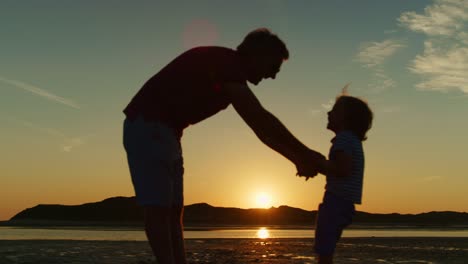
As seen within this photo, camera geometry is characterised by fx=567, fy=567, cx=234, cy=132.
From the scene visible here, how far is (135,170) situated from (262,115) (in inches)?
44.1

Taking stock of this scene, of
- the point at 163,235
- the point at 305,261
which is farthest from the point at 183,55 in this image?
the point at 305,261

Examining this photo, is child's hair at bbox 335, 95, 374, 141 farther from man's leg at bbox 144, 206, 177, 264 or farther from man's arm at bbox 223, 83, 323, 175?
man's leg at bbox 144, 206, 177, 264

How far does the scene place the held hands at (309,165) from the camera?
460 cm

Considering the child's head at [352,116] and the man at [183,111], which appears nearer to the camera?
the man at [183,111]

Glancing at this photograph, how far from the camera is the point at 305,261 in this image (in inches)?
508

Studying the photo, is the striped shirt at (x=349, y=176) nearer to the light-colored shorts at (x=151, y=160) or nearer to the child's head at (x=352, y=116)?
the child's head at (x=352, y=116)

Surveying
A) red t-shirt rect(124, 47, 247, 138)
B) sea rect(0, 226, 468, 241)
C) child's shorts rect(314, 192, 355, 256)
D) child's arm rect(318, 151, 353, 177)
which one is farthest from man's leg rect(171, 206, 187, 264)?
sea rect(0, 226, 468, 241)

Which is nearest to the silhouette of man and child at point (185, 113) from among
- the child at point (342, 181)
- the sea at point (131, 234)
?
the child at point (342, 181)

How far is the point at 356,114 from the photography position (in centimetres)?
550

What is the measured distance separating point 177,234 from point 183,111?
119 centimetres

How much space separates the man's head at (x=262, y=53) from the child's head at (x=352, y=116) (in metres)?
1.17

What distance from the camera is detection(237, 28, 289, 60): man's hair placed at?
454 cm

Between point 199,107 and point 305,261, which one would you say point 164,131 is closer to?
point 199,107

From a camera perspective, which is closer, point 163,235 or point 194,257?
point 163,235
